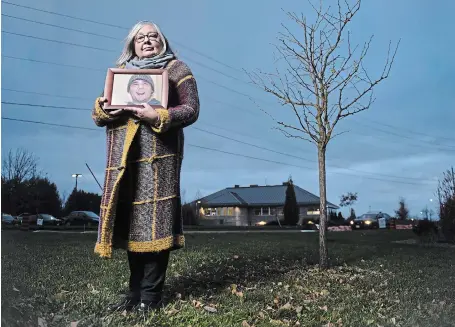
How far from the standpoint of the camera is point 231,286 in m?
1.87

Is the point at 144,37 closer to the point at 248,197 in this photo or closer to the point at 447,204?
the point at 248,197

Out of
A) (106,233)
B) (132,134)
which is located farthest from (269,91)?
(106,233)

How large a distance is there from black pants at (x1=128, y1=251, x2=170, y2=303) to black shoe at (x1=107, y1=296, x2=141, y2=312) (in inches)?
1.0

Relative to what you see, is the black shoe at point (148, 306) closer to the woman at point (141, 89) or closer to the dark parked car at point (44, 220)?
the dark parked car at point (44, 220)

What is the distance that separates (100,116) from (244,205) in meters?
0.55

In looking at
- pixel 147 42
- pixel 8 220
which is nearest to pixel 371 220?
pixel 147 42

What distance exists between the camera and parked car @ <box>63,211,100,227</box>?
1.31m

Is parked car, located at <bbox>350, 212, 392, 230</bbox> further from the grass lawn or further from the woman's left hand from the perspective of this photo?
the woman's left hand

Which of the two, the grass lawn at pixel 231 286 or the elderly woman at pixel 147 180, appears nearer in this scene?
the grass lawn at pixel 231 286

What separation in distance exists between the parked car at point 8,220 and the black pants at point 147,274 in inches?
18.6

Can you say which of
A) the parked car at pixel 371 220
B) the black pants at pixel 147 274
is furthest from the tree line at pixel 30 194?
the parked car at pixel 371 220

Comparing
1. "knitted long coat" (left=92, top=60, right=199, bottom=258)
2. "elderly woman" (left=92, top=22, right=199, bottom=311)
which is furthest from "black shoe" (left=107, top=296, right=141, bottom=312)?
"knitted long coat" (left=92, top=60, right=199, bottom=258)

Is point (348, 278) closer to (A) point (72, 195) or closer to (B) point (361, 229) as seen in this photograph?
(B) point (361, 229)

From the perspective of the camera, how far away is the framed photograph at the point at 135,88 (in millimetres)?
1450
